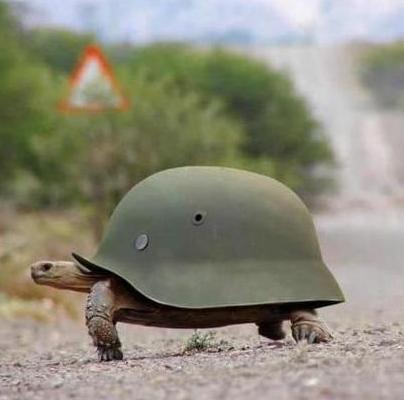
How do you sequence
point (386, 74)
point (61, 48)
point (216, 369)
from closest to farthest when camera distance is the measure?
point (216, 369), point (61, 48), point (386, 74)

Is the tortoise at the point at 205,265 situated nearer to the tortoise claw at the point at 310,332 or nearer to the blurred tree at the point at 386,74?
the tortoise claw at the point at 310,332

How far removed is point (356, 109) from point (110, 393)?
67.5 metres

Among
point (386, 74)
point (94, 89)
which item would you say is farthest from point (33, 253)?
point (386, 74)

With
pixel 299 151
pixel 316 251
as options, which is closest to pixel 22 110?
pixel 299 151

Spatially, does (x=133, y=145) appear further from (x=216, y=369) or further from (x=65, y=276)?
(x=216, y=369)

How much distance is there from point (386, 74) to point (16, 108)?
47.9 metres

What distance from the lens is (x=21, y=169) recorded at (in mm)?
35312

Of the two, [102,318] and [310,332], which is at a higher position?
[102,318]

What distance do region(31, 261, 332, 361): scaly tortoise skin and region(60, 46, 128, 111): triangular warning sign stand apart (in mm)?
18303

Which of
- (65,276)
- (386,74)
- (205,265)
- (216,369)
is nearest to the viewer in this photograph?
(216,369)

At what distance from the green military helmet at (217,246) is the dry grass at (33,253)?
315 inches

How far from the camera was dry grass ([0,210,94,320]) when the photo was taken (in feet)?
55.1

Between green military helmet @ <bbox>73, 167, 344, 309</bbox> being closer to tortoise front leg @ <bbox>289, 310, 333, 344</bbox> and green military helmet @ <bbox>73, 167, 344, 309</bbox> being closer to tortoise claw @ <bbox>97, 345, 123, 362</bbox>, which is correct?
tortoise front leg @ <bbox>289, 310, 333, 344</bbox>

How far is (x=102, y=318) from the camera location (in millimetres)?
8008
